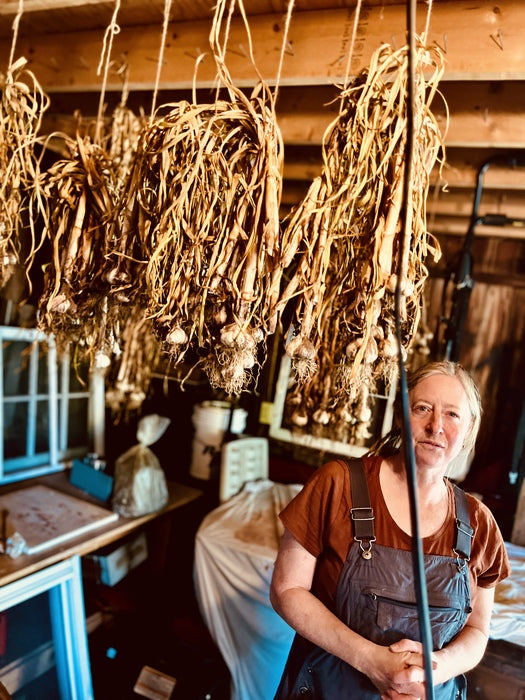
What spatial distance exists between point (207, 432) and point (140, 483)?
2.79 ft

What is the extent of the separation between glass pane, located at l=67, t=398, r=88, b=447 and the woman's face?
8.28 ft

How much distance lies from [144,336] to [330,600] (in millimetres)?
1915

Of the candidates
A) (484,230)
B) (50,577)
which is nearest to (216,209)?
(50,577)

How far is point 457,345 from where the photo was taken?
2.68 metres

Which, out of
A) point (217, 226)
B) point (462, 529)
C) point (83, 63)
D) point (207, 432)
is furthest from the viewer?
point (207, 432)

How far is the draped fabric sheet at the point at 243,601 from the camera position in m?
2.05

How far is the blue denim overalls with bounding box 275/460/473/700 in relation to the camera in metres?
1.11

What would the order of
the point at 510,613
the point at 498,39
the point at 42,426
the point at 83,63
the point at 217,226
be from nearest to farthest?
the point at 217,226
the point at 498,39
the point at 510,613
the point at 83,63
the point at 42,426

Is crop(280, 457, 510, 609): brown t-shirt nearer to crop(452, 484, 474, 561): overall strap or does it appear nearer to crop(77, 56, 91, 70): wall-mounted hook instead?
crop(452, 484, 474, 561): overall strap

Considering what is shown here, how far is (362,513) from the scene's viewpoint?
1.14 metres

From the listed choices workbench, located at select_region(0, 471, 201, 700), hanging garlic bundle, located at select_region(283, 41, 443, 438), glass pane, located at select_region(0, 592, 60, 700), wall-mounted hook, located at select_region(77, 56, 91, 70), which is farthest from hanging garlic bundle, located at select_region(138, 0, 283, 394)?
glass pane, located at select_region(0, 592, 60, 700)

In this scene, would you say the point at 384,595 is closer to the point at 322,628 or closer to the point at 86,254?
the point at 322,628

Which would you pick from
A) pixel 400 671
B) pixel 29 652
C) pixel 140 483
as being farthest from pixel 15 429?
pixel 400 671

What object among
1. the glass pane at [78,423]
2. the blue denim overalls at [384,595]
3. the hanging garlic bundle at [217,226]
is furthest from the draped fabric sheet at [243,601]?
the hanging garlic bundle at [217,226]
